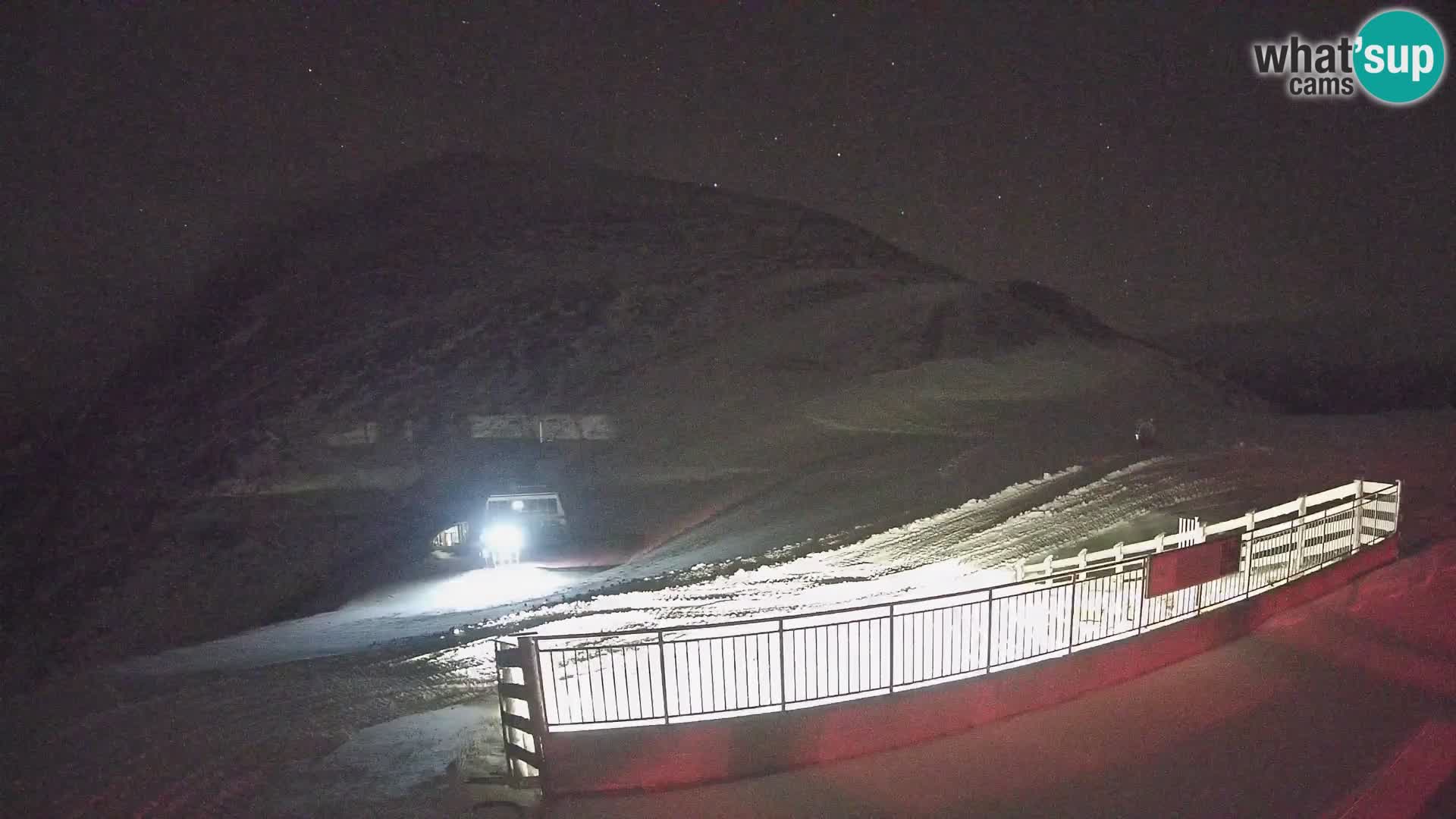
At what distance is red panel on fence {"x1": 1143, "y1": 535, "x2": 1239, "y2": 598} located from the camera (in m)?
7.00

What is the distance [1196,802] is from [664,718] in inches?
148

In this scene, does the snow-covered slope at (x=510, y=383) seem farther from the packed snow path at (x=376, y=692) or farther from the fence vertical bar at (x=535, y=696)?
the fence vertical bar at (x=535, y=696)

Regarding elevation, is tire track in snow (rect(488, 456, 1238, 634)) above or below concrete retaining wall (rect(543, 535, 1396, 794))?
below

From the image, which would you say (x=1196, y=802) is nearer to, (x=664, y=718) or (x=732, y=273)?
(x=664, y=718)

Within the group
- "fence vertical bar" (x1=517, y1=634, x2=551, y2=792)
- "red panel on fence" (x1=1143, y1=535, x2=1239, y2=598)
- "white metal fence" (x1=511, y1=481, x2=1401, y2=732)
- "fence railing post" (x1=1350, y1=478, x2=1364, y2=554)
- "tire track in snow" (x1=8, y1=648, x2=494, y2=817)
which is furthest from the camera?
"fence railing post" (x1=1350, y1=478, x2=1364, y2=554)

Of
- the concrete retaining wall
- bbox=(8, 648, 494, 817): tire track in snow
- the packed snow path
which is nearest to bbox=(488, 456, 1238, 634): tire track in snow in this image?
the packed snow path

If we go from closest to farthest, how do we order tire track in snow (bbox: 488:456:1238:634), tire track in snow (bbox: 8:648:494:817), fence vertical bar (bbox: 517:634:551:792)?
fence vertical bar (bbox: 517:634:551:792) < tire track in snow (bbox: 8:648:494:817) < tire track in snow (bbox: 488:456:1238:634)

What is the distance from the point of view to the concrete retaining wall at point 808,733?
5.45 metres

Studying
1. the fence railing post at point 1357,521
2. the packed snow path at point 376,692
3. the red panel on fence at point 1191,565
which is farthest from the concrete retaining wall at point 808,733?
the fence railing post at point 1357,521

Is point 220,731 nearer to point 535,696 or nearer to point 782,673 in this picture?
point 535,696

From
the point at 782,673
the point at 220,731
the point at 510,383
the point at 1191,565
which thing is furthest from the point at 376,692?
the point at 510,383

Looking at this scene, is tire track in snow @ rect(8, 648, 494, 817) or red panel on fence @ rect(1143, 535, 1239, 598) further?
red panel on fence @ rect(1143, 535, 1239, 598)

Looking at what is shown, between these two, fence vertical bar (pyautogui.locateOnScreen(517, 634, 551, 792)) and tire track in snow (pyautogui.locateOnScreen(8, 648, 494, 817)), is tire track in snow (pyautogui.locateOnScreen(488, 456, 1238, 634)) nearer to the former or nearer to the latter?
tire track in snow (pyautogui.locateOnScreen(8, 648, 494, 817))

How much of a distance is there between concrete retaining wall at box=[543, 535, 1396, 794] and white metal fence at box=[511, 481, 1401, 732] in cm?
15
